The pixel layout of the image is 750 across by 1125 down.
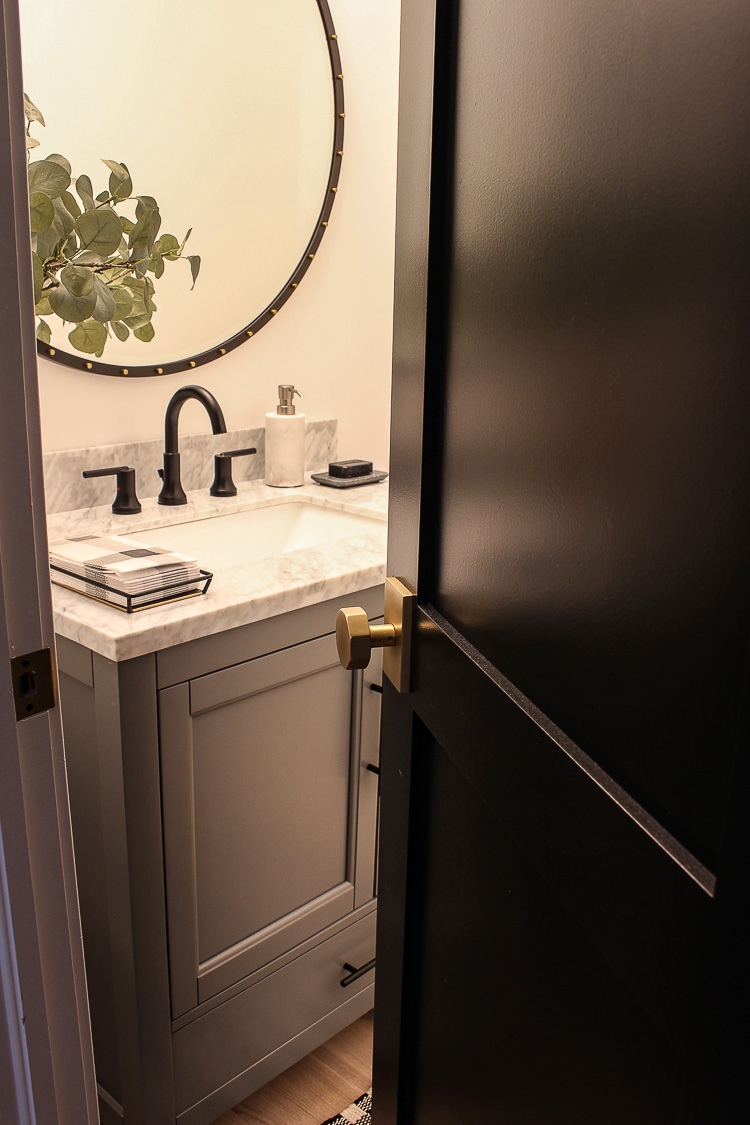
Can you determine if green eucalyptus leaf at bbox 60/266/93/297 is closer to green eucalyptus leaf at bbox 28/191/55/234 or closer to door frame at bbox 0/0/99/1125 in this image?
green eucalyptus leaf at bbox 28/191/55/234

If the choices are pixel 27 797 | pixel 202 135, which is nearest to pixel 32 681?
pixel 27 797

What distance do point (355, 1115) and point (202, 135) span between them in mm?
1778

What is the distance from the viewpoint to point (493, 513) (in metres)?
0.64

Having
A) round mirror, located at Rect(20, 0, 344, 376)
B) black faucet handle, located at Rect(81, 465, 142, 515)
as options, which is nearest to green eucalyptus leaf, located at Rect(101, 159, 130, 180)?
round mirror, located at Rect(20, 0, 344, 376)

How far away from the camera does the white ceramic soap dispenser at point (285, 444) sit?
1840 mm

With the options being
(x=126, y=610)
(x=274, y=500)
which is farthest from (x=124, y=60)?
(x=126, y=610)

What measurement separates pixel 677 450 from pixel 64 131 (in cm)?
142

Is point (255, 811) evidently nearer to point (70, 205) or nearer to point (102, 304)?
point (102, 304)

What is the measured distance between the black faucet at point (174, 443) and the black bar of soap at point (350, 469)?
0.34m

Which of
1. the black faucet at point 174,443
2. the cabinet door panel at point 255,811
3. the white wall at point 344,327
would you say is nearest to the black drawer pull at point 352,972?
the cabinet door panel at point 255,811

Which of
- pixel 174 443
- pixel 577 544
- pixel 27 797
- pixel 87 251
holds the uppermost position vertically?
pixel 87 251

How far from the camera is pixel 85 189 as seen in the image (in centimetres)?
110

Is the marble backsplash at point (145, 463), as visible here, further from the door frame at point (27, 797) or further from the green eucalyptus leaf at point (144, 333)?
the door frame at point (27, 797)

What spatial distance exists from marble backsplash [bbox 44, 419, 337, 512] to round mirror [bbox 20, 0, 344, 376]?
0.51 ft
